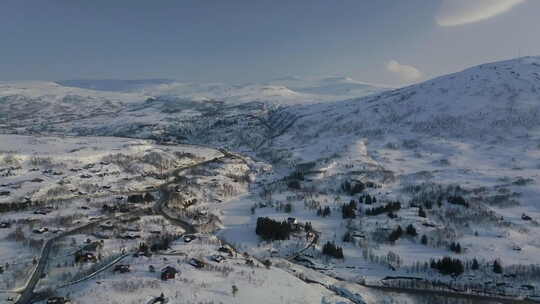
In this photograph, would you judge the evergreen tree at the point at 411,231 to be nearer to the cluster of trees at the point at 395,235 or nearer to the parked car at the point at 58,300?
the cluster of trees at the point at 395,235

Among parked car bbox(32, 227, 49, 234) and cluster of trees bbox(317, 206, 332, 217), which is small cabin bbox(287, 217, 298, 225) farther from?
parked car bbox(32, 227, 49, 234)

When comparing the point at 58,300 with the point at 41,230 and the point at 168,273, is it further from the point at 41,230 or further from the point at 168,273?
the point at 41,230

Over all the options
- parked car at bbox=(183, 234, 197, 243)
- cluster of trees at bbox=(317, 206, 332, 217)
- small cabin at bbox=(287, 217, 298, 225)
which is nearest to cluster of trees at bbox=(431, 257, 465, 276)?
small cabin at bbox=(287, 217, 298, 225)

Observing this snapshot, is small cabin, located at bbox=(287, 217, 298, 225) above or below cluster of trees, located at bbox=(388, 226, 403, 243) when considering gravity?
above

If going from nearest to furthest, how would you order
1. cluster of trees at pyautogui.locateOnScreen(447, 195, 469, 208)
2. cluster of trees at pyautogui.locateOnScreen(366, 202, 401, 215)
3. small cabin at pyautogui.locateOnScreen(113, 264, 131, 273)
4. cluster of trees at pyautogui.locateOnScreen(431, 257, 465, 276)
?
small cabin at pyautogui.locateOnScreen(113, 264, 131, 273)
cluster of trees at pyautogui.locateOnScreen(431, 257, 465, 276)
cluster of trees at pyautogui.locateOnScreen(366, 202, 401, 215)
cluster of trees at pyautogui.locateOnScreen(447, 195, 469, 208)

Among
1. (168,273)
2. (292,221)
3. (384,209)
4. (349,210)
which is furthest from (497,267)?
(168,273)

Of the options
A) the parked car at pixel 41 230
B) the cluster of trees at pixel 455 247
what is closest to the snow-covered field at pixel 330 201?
the cluster of trees at pixel 455 247

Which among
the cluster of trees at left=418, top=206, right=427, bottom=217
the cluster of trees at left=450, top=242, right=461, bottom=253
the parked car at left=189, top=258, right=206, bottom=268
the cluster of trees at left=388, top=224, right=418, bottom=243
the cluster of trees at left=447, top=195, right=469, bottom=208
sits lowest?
the parked car at left=189, top=258, right=206, bottom=268
